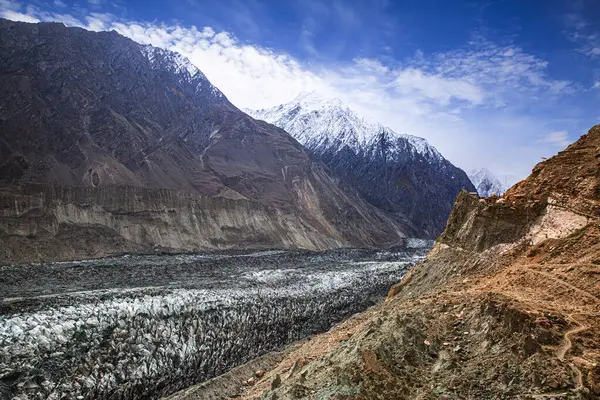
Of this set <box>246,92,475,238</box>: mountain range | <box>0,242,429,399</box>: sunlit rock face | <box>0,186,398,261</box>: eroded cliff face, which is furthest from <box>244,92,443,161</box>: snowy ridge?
<box>0,242,429,399</box>: sunlit rock face

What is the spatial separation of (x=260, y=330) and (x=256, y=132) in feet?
255

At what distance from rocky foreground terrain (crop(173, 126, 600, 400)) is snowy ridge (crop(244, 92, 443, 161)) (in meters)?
116

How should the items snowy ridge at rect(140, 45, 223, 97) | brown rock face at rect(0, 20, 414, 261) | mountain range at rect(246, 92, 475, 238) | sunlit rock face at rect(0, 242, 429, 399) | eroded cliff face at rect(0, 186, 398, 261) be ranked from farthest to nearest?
mountain range at rect(246, 92, 475, 238) → snowy ridge at rect(140, 45, 223, 97) → brown rock face at rect(0, 20, 414, 261) → eroded cliff face at rect(0, 186, 398, 261) → sunlit rock face at rect(0, 242, 429, 399)

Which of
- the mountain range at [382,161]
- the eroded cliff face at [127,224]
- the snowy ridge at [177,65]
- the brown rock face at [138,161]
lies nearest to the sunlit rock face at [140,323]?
the eroded cliff face at [127,224]

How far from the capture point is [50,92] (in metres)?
59.8

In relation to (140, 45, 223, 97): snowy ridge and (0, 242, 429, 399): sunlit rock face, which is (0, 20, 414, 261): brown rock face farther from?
(0, 242, 429, 399): sunlit rock face

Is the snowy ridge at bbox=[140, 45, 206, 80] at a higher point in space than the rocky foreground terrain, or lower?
higher

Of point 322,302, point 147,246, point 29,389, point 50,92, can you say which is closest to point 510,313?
point 29,389

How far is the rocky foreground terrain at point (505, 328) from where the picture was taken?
696cm

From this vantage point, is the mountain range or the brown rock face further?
the mountain range

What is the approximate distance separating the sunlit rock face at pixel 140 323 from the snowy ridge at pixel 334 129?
4142 inches

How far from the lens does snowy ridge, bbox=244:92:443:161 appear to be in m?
132

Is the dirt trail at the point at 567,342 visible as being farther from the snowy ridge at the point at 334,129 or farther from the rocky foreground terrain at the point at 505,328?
the snowy ridge at the point at 334,129

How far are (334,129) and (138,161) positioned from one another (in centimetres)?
8398
